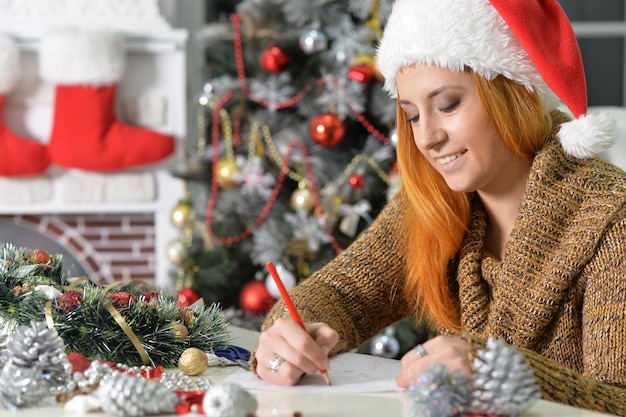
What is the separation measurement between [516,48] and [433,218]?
0.98 feet

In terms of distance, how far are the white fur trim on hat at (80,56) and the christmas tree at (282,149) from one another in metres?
0.33

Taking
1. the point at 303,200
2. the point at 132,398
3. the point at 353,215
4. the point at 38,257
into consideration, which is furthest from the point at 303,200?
the point at 132,398

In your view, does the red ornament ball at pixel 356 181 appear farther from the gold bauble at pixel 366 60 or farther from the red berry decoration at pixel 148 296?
the red berry decoration at pixel 148 296

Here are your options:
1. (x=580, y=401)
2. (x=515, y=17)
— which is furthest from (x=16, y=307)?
(x=515, y=17)

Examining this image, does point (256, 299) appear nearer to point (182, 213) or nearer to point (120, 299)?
point (182, 213)

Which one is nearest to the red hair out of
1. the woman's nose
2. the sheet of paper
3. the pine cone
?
the woman's nose

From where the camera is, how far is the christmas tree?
2707mm

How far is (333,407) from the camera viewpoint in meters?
0.86

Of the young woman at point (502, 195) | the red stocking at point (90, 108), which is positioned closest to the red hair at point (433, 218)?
the young woman at point (502, 195)

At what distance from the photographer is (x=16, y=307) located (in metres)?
1.06

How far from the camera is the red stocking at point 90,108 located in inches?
114

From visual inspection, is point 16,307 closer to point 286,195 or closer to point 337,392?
point 337,392

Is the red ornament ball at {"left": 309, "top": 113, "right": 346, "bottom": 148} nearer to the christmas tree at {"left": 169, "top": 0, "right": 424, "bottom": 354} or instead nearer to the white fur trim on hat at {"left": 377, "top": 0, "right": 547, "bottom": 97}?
the christmas tree at {"left": 169, "top": 0, "right": 424, "bottom": 354}

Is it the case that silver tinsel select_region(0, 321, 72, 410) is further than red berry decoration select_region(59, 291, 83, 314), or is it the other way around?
red berry decoration select_region(59, 291, 83, 314)
